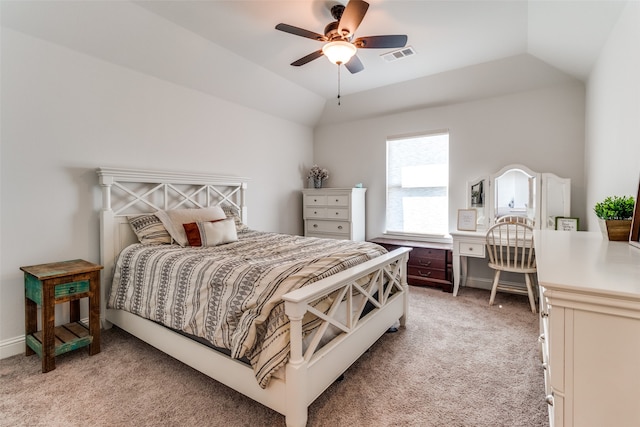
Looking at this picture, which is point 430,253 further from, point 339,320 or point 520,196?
point 339,320

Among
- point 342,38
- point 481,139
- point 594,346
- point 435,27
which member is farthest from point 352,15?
point 481,139

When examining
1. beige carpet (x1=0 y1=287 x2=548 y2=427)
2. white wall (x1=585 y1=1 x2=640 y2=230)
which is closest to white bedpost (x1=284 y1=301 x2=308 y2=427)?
beige carpet (x1=0 y1=287 x2=548 y2=427)

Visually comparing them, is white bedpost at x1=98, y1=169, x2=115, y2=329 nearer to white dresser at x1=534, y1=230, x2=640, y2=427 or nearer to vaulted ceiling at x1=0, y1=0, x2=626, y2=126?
vaulted ceiling at x1=0, y1=0, x2=626, y2=126

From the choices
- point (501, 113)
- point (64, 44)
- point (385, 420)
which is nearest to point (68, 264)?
point (64, 44)

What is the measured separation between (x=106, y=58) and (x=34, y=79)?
594 millimetres

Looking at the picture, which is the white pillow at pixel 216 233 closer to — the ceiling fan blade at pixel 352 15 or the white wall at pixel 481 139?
the ceiling fan blade at pixel 352 15

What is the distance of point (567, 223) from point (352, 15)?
305 cm

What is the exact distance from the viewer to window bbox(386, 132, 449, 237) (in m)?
4.19

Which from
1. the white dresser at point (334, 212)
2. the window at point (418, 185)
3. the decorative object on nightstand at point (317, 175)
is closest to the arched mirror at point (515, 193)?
the window at point (418, 185)

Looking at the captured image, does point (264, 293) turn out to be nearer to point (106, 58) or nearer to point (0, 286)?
point (0, 286)

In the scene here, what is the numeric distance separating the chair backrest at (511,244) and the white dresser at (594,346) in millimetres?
2291

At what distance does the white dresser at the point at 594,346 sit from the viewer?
2.79 ft

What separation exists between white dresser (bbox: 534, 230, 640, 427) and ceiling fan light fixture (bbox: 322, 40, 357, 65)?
191cm

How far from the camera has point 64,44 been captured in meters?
2.48
